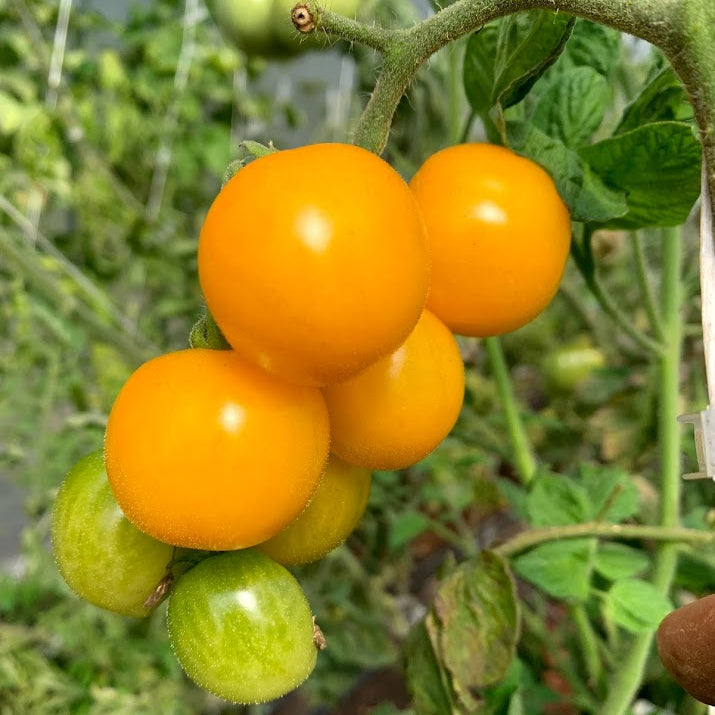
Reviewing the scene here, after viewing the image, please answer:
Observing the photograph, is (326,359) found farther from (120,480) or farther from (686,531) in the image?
(686,531)

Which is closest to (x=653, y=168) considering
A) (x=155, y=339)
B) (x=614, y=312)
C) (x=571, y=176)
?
(x=571, y=176)

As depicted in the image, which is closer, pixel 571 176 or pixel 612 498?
pixel 571 176

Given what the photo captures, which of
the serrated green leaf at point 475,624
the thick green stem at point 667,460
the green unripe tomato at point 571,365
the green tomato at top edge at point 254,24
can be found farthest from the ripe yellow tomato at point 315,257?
the green unripe tomato at point 571,365

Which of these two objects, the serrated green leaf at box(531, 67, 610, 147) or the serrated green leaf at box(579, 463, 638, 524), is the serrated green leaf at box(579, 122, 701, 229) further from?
the serrated green leaf at box(579, 463, 638, 524)

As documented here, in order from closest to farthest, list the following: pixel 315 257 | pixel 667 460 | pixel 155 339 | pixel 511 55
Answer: pixel 315 257
pixel 511 55
pixel 667 460
pixel 155 339

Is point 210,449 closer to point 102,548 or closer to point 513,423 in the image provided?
point 102,548

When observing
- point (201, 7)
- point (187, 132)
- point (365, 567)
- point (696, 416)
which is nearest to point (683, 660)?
point (696, 416)

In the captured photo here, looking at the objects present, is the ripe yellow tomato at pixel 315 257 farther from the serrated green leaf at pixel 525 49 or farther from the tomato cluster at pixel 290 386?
the serrated green leaf at pixel 525 49
